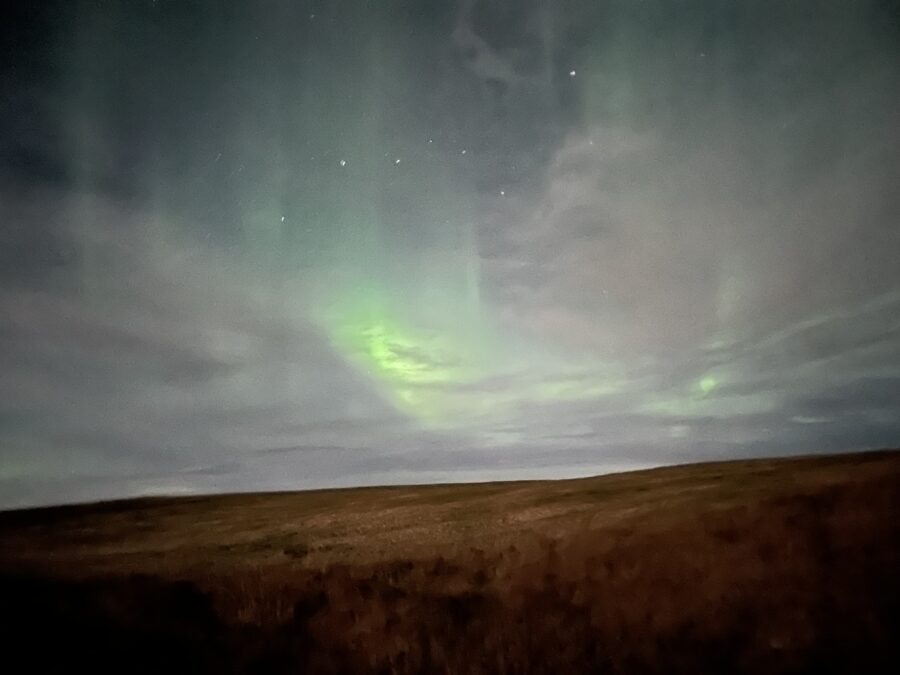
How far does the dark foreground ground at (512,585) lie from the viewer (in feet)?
8.84

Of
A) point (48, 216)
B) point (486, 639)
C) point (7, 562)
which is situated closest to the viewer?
point (486, 639)

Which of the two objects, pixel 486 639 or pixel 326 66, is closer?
pixel 486 639

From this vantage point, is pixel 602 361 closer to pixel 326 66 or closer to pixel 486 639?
pixel 486 639

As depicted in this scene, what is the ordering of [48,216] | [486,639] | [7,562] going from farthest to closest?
[48,216] → [7,562] → [486,639]

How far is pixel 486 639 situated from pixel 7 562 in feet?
6.47

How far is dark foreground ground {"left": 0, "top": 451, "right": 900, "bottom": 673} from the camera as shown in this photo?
2695 mm

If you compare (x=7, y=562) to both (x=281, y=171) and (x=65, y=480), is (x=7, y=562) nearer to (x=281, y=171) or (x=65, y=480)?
(x=65, y=480)

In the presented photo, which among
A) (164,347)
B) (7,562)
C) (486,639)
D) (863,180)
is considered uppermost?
(863,180)

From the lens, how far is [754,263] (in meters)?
3.07

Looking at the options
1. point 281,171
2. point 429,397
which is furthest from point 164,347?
point 429,397

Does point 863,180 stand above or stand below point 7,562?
above

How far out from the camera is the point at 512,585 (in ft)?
9.24

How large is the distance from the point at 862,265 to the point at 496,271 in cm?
155

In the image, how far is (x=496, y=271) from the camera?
10.4ft
